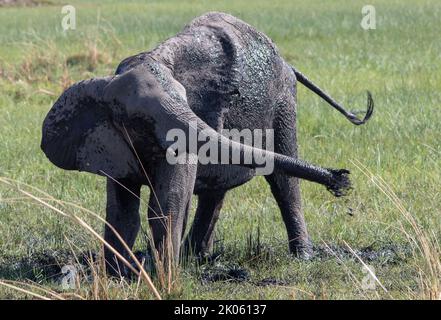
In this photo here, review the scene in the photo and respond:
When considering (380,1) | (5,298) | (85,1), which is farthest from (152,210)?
(85,1)

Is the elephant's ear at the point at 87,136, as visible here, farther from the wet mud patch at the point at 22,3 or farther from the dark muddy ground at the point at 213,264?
the wet mud patch at the point at 22,3

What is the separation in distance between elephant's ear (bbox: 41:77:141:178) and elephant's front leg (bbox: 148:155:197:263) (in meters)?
0.17

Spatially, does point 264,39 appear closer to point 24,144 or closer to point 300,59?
point 24,144

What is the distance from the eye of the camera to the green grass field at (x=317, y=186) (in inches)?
252

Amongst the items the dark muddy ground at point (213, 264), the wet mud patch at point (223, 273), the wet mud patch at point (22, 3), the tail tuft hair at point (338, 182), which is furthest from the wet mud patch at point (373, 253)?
the wet mud patch at point (22, 3)

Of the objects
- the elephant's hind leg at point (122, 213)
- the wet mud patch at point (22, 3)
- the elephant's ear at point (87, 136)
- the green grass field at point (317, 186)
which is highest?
the elephant's ear at point (87, 136)

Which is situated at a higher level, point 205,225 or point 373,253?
point 205,225

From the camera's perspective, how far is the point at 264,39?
7090mm

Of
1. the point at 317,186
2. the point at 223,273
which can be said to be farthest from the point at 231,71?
the point at 317,186

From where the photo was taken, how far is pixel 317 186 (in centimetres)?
920

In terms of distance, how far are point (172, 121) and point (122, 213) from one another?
3.30 ft

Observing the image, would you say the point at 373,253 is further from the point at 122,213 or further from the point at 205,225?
the point at 122,213

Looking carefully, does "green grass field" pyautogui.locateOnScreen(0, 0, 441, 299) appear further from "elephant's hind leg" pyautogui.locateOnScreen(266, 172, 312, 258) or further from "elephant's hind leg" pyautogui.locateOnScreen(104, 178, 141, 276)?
"elephant's hind leg" pyautogui.locateOnScreen(104, 178, 141, 276)
